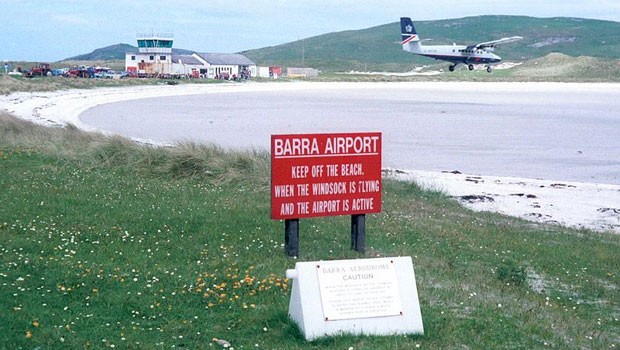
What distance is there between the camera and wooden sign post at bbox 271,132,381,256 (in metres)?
9.77

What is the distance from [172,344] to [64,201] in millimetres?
6482

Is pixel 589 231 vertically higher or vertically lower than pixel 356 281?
lower

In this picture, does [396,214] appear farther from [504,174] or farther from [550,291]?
[504,174]

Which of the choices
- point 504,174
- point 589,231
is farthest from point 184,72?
point 589,231

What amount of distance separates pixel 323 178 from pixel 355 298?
2.94 m

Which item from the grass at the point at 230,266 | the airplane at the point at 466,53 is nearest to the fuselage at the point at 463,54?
the airplane at the point at 466,53

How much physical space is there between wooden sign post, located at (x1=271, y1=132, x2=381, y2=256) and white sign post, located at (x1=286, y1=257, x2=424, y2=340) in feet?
8.44

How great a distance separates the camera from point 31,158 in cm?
1812

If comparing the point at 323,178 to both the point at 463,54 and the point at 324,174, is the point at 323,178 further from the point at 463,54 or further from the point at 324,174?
the point at 463,54

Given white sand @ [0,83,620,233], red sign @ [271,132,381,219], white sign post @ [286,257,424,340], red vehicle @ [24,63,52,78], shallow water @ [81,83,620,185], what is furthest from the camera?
red vehicle @ [24,63,52,78]

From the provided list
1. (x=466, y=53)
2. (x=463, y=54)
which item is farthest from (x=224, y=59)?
(x=466, y=53)

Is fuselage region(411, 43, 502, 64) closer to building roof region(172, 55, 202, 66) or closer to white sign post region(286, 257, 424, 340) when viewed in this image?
building roof region(172, 55, 202, 66)

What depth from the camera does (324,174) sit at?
999 cm

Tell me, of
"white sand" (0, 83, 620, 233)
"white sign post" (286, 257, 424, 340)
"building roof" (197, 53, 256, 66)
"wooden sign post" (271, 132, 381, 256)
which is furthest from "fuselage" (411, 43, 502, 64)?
"white sign post" (286, 257, 424, 340)
